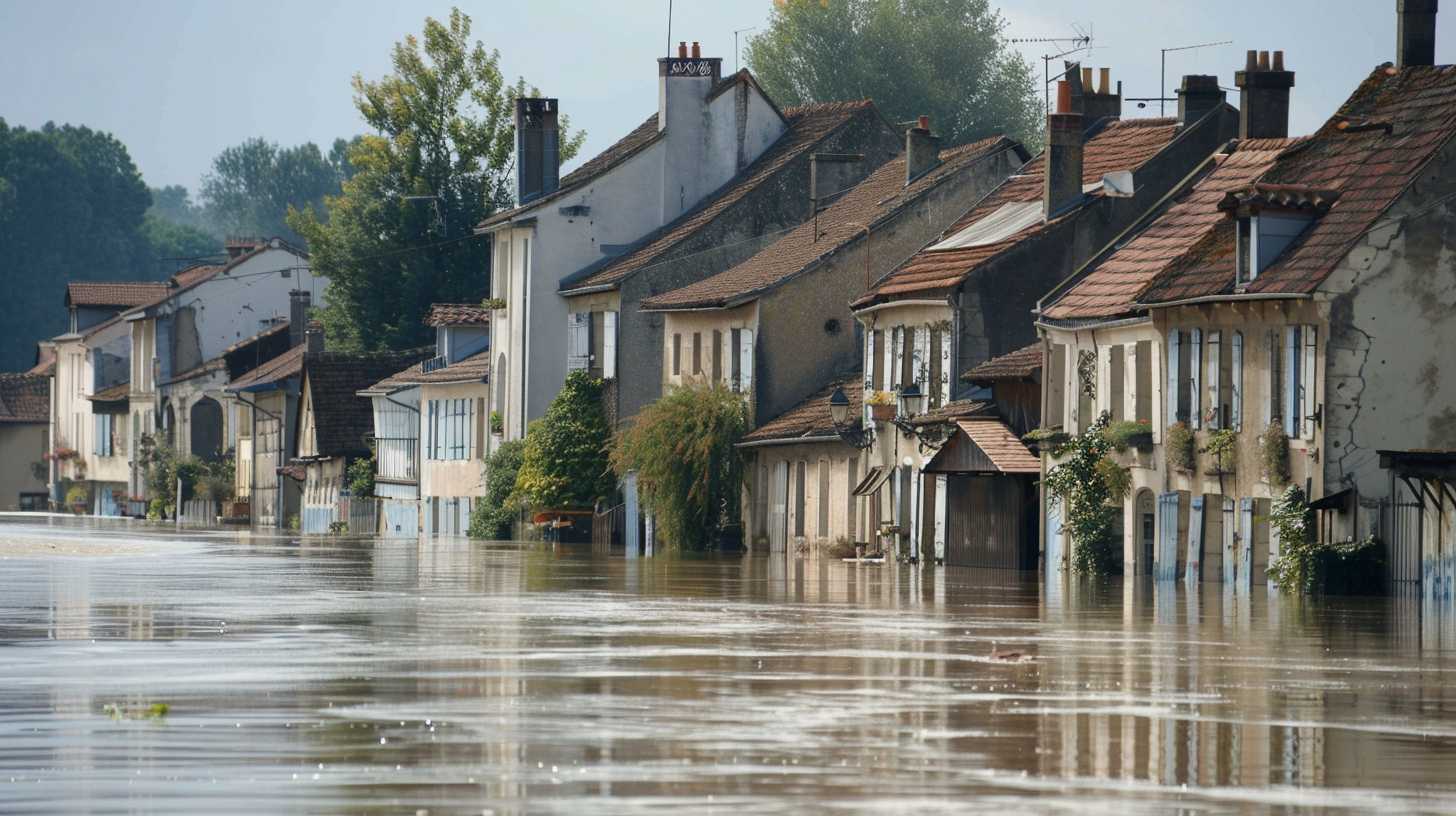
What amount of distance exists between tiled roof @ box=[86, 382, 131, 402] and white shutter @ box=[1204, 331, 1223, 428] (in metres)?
86.2

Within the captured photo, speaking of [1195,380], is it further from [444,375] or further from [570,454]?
[444,375]

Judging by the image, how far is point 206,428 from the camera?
11350 centimetres

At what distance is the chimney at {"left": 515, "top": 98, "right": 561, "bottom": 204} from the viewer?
7725cm

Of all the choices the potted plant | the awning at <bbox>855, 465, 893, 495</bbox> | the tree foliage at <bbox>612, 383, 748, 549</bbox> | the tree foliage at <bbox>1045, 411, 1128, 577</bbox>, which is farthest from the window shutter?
the tree foliage at <bbox>612, 383, 748, 549</bbox>

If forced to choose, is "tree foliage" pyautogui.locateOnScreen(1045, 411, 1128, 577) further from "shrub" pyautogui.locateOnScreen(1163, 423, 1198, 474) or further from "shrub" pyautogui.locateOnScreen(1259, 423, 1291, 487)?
"shrub" pyautogui.locateOnScreen(1259, 423, 1291, 487)

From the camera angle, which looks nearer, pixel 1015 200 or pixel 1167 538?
pixel 1167 538

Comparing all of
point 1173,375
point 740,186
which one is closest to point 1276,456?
point 1173,375

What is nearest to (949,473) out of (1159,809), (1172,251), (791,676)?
(1172,251)

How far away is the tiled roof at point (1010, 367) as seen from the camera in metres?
48.3

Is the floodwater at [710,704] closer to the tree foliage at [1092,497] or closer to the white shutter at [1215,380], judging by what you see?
the white shutter at [1215,380]

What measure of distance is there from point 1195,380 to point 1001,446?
6.85 m

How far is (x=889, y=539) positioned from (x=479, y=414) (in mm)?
30689

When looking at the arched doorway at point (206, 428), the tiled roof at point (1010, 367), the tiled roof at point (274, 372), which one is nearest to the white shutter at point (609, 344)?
the tiled roof at point (1010, 367)

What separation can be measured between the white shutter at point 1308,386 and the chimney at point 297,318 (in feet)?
239
